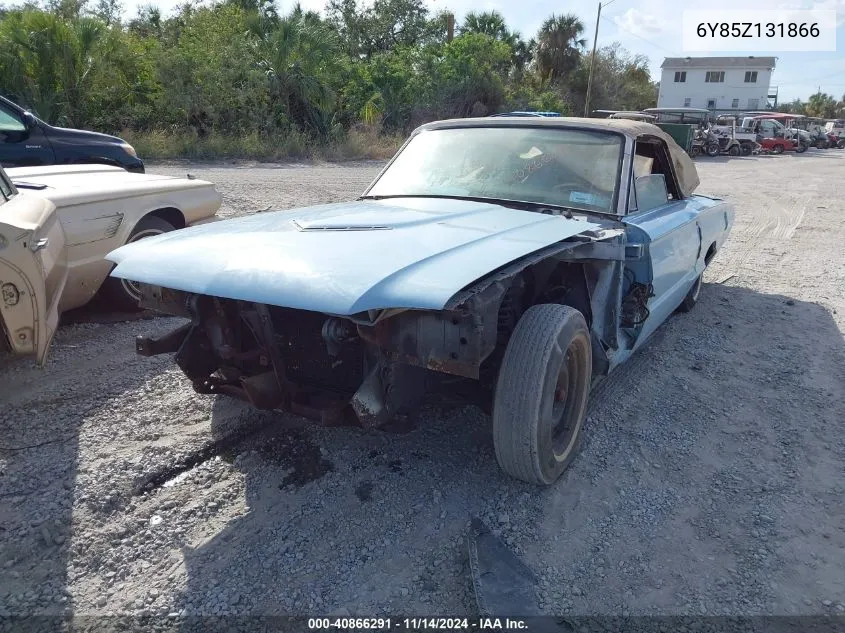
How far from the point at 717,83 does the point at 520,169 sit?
205 ft

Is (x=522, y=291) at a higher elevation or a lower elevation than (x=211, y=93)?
lower

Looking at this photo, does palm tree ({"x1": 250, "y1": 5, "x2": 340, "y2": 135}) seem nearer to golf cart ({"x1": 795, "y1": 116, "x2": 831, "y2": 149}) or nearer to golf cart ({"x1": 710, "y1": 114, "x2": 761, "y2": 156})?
golf cart ({"x1": 710, "y1": 114, "x2": 761, "y2": 156})

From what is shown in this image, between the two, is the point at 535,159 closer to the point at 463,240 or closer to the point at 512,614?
the point at 463,240

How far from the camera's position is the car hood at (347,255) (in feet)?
7.13

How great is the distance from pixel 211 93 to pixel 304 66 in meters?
3.00

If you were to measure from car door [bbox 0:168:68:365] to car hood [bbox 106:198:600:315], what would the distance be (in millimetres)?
717

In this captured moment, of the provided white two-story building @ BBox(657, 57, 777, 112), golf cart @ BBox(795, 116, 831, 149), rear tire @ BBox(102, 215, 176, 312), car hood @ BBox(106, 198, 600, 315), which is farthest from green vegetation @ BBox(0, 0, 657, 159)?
white two-story building @ BBox(657, 57, 777, 112)

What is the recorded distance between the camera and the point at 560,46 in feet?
125

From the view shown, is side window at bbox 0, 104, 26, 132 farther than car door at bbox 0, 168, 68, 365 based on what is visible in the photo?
Yes

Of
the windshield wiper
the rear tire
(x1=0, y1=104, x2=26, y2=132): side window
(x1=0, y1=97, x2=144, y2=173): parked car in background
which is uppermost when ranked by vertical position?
(x1=0, y1=104, x2=26, y2=132): side window

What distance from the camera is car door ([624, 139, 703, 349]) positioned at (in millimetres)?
3633

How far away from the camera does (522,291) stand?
3.10 metres

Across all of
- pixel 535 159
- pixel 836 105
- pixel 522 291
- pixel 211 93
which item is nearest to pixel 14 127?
pixel 535 159

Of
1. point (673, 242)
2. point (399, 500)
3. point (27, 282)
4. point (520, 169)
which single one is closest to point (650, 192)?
point (673, 242)
